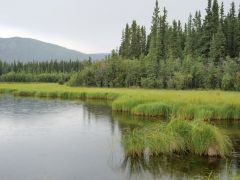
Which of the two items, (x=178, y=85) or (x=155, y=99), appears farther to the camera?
(x=178, y=85)

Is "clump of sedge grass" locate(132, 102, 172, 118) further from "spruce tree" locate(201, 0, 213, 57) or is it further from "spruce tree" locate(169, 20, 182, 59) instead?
"spruce tree" locate(169, 20, 182, 59)

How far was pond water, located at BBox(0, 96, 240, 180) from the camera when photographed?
16.1m

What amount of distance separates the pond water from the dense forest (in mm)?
36811

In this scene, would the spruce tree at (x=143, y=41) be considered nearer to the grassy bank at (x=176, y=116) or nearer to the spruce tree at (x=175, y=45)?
the spruce tree at (x=175, y=45)

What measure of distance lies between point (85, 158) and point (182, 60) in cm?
5967

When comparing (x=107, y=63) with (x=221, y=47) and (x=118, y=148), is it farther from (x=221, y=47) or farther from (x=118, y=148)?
(x=118, y=148)

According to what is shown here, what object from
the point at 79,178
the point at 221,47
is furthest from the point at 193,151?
the point at 221,47

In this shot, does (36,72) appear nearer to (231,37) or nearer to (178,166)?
(231,37)

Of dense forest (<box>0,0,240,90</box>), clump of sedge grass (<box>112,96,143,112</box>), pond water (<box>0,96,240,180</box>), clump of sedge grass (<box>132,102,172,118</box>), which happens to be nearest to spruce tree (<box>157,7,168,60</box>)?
dense forest (<box>0,0,240,90</box>)

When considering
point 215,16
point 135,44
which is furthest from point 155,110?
point 135,44

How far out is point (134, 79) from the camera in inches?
3002

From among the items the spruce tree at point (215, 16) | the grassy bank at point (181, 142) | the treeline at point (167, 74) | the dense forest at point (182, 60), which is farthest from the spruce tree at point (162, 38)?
the grassy bank at point (181, 142)

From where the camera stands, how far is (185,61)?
229 ft

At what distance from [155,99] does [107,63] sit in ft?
Answer: 150
